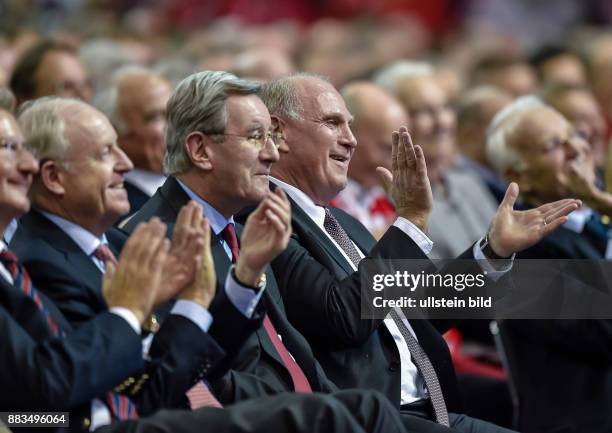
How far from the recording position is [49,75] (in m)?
6.44

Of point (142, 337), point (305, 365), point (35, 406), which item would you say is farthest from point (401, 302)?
point (35, 406)

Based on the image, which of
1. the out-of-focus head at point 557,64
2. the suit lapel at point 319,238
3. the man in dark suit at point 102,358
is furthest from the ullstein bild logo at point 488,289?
the out-of-focus head at point 557,64

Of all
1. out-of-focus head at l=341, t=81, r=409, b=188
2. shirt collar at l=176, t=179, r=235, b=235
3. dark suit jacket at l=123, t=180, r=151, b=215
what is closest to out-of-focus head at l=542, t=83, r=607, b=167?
out-of-focus head at l=341, t=81, r=409, b=188

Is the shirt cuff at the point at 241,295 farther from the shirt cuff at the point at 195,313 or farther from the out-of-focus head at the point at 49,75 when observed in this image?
the out-of-focus head at the point at 49,75

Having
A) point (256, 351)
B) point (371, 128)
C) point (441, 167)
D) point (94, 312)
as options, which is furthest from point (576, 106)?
point (94, 312)

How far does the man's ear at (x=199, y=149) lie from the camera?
4.03m

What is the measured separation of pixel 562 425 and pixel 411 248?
4.81 feet

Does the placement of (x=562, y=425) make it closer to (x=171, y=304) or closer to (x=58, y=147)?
(x=171, y=304)

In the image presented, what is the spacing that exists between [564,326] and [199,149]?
1.76 metres

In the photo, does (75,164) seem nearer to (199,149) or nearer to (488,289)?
(199,149)

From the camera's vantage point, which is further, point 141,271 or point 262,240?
point 262,240

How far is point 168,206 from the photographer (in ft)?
13.1

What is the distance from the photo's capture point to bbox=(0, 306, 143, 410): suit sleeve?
315 cm

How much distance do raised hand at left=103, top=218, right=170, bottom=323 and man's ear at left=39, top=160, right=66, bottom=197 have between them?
44 centimetres
